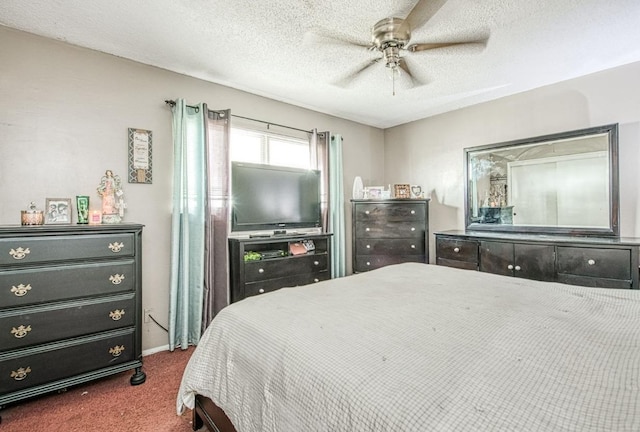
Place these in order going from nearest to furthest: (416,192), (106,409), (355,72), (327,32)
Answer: (106,409), (327,32), (355,72), (416,192)

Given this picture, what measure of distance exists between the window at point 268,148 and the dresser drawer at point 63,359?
1.90 m

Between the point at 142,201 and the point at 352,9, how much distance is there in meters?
2.26

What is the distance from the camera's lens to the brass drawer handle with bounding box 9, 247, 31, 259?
174cm

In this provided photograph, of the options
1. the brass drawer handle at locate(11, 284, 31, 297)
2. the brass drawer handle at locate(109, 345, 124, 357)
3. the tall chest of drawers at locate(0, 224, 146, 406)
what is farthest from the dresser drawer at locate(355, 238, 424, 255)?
the brass drawer handle at locate(11, 284, 31, 297)

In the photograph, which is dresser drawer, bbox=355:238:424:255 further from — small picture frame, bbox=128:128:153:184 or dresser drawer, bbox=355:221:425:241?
small picture frame, bbox=128:128:153:184

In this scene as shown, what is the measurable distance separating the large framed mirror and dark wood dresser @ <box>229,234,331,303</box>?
192 centimetres

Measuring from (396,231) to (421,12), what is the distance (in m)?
2.62

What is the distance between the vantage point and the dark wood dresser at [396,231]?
3836 millimetres

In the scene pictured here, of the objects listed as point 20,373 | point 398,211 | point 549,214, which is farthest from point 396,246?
point 20,373

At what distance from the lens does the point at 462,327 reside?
44.8 inches

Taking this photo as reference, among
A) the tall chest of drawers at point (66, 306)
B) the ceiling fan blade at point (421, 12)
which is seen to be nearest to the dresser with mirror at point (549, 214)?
the ceiling fan blade at point (421, 12)

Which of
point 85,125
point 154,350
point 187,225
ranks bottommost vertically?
point 154,350

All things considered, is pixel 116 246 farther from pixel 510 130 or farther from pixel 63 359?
pixel 510 130

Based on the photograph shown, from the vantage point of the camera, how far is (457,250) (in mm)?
3350
